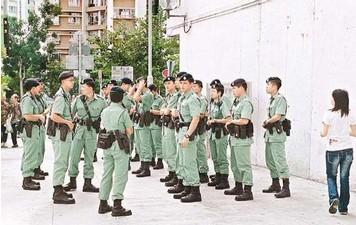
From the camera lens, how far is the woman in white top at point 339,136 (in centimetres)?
709

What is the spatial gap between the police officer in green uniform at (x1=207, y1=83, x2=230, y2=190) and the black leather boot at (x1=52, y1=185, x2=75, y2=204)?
256 centimetres

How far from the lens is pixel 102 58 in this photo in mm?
30484

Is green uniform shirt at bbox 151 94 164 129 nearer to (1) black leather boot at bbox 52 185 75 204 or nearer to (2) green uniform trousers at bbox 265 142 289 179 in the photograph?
(2) green uniform trousers at bbox 265 142 289 179

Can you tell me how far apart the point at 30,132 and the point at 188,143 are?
9.75 feet

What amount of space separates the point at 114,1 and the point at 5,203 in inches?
2117

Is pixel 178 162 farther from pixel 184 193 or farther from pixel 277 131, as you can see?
pixel 277 131

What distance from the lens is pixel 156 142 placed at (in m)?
11.6

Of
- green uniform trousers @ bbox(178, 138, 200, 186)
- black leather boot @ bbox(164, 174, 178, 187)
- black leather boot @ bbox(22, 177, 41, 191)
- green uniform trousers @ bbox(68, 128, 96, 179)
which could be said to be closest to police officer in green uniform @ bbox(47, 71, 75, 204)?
green uniform trousers @ bbox(68, 128, 96, 179)

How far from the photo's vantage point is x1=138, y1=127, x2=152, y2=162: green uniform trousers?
1105cm

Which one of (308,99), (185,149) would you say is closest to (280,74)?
(308,99)

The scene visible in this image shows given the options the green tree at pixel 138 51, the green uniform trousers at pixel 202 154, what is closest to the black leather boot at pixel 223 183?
the green uniform trousers at pixel 202 154

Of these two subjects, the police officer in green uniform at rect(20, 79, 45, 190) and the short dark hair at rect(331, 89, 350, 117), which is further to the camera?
the police officer in green uniform at rect(20, 79, 45, 190)

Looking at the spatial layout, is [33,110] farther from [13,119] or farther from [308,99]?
[13,119]

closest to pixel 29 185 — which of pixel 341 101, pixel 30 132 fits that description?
pixel 30 132
